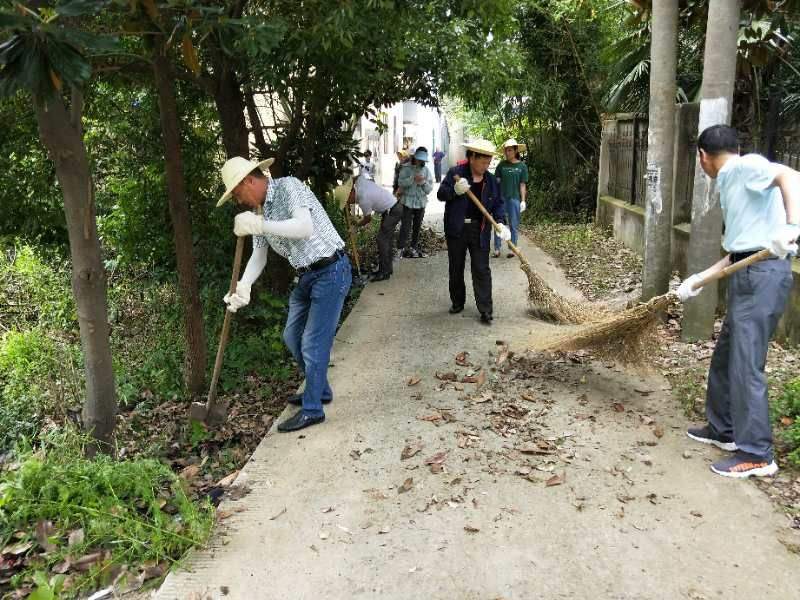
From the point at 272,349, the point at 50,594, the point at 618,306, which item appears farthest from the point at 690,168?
the point at 50,594

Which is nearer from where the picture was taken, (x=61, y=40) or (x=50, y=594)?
(x=61, y=40)

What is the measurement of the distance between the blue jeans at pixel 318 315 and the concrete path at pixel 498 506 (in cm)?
27

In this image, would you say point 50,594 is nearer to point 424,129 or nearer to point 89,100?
point 89,100

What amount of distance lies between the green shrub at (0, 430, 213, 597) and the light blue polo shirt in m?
3.24

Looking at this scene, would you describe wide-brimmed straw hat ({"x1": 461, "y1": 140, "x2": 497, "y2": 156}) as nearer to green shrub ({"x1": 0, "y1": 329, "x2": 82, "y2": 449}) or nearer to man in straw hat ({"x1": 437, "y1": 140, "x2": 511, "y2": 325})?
man in straw hat ({"x1": 437, "y1": 140, "x2": 511, "y2": 325})

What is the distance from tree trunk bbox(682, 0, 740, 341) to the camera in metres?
5.81

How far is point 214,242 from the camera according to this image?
9.30 meters

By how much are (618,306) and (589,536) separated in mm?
4772

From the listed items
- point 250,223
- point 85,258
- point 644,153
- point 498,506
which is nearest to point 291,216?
point 250,223

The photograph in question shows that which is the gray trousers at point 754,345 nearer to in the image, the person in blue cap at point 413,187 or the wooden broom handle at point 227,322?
the wooden broom handle at point 227,322

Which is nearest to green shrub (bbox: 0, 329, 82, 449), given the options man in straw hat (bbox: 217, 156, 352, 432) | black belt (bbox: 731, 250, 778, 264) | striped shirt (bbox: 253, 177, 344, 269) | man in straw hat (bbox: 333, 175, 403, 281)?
man in straw hat (bbox: 217, 156, 352, 432)

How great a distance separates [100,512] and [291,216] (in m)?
2.05

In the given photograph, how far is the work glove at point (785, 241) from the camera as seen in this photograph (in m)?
3.87

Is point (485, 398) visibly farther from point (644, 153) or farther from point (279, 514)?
point (644, 153)
